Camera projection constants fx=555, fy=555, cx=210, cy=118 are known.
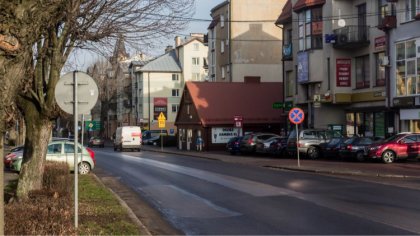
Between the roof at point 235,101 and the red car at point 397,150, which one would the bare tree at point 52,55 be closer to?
the red car at point 397,150

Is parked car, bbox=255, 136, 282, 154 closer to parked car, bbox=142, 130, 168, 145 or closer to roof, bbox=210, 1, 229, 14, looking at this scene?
roof, bbox=210, 1, 229, 14

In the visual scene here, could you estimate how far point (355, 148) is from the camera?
2912cm

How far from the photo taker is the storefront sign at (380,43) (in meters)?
34.1

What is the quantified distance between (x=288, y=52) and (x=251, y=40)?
16.8 metres

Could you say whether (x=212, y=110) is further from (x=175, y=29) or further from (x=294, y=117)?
(x=175, y=29)

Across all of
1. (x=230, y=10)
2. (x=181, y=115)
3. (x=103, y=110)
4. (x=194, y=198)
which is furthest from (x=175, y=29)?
(x=103, y=110)

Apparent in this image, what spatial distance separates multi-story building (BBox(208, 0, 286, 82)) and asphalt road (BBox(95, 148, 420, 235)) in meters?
41.0

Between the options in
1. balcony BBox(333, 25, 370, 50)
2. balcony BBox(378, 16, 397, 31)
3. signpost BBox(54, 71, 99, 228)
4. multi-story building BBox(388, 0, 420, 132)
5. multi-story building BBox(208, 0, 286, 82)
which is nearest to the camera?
signpost BBox(54, 71, 99, 228)

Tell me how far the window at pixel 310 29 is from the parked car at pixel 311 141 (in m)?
7.71

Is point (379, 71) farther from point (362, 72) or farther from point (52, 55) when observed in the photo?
point (52, 55)

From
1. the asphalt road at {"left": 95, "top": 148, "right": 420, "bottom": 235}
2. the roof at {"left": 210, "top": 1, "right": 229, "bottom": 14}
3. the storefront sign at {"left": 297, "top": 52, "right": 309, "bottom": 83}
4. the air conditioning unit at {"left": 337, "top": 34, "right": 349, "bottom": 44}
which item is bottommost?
the asphalt road at {"left": 95, "top": 148, "right": 420, "bottom": 235}

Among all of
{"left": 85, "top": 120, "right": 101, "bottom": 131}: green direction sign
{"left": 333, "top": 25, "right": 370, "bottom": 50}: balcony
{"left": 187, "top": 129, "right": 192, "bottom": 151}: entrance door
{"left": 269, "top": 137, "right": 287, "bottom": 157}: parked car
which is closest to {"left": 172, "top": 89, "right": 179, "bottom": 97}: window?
{"left": 85, "top": 120, "right": 101, "bottom": 131}: green direction sign

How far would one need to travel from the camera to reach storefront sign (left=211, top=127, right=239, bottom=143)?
49.6 meters

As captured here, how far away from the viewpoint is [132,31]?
48.9 feet
